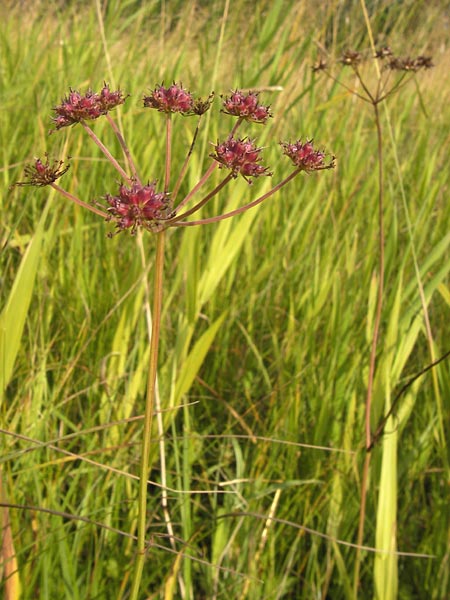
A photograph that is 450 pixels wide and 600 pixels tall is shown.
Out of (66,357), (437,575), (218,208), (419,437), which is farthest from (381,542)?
(218,208)

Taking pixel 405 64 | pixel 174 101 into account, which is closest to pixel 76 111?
pixel 174 101

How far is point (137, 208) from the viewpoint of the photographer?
0.59 m

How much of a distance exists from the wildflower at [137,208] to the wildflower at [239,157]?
7cm

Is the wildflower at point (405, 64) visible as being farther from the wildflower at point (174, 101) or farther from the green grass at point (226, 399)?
the wildflower at point (174, 101)

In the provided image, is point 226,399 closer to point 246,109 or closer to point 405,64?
point 405,64

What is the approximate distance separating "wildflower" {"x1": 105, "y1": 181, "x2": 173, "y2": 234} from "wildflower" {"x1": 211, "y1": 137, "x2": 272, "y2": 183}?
74mm

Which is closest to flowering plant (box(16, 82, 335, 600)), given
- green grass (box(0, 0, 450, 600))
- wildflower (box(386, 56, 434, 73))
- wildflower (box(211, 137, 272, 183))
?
wildflower (box(211, 137, 272, 183))

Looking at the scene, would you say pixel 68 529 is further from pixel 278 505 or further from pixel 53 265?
pixel 53 265

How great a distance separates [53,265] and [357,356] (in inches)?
31.8

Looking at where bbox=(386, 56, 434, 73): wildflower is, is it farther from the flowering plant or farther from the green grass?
the flowering plant

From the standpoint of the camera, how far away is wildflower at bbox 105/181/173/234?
1.93 feet

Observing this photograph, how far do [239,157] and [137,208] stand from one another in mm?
120

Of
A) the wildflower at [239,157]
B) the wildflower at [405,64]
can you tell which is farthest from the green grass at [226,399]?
the wildflower at [239,157]

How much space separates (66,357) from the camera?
1505mm
